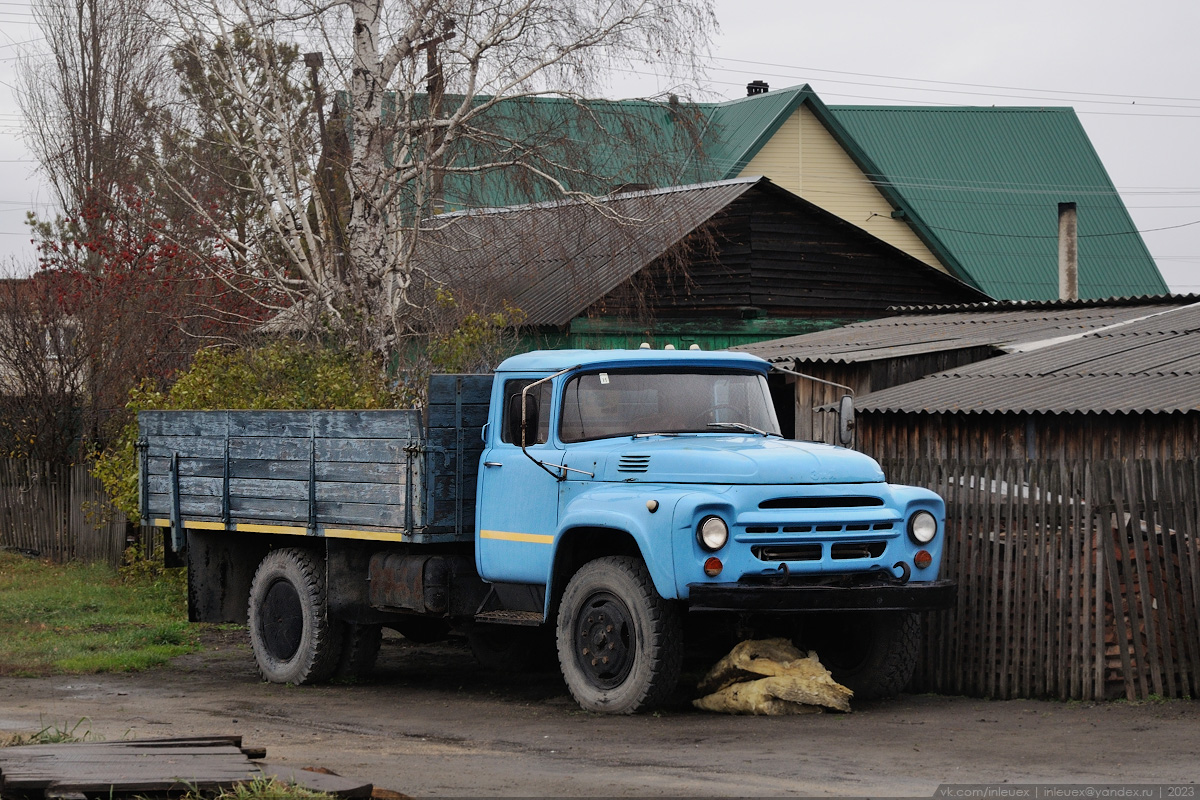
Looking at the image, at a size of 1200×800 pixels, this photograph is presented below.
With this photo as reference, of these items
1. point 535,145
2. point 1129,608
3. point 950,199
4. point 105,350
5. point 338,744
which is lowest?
point 338,744

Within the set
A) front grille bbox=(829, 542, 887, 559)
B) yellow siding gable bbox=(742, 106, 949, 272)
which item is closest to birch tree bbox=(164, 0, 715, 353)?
front grille bbox=(829, 542, 887, 559)

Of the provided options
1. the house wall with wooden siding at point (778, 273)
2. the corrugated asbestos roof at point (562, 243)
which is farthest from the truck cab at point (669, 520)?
the house wall with wooden siding at point (778, 273)

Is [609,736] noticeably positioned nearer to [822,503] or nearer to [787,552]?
[787,552]

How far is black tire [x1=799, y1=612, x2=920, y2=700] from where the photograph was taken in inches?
381

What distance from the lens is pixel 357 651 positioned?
11.5 m

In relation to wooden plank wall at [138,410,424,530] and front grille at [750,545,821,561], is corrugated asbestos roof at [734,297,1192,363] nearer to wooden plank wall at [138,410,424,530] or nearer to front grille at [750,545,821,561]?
wooden plank wall at [138,410,424,530]

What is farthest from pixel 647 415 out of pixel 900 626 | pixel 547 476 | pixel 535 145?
pixel 535 145

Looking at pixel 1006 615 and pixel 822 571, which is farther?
pixel 1006 615

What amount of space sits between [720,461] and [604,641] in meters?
1.38

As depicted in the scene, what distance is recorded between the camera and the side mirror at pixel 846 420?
10391 millimetres

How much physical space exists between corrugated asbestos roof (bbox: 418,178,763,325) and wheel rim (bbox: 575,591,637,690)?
29.4ft

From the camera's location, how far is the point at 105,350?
70.5 feet

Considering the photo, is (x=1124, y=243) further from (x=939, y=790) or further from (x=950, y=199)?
(x=939, y=790)

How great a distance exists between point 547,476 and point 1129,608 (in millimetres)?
3849
